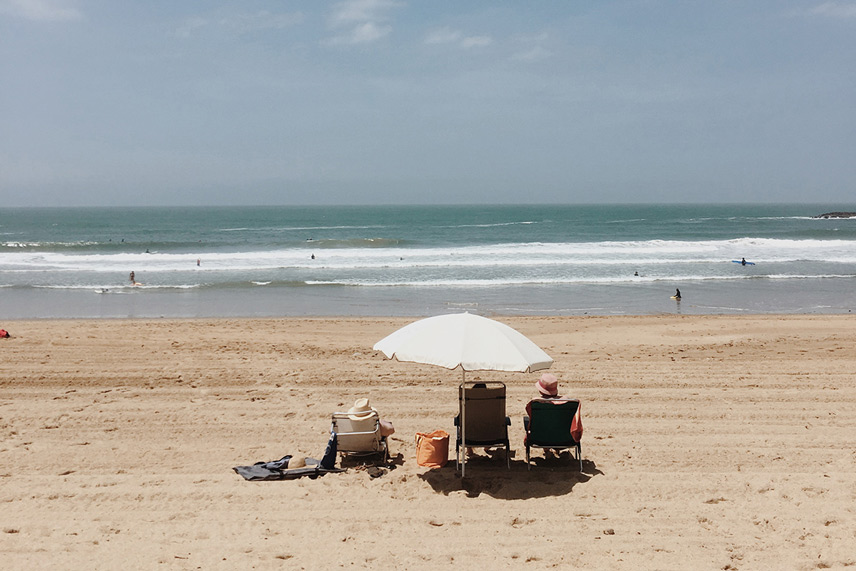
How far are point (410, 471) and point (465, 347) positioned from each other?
1.64 meters

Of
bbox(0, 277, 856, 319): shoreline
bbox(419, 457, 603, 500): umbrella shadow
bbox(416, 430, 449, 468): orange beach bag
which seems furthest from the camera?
bbox(0, 277, 856, 319): shoreline

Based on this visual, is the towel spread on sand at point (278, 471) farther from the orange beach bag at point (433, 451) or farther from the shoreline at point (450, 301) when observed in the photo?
the shoreline at point (450, 301)

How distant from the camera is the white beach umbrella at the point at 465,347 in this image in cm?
540

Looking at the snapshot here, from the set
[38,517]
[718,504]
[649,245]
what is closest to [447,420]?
[718,504]

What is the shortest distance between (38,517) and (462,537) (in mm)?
3574

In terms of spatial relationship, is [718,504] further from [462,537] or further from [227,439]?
[227,439]

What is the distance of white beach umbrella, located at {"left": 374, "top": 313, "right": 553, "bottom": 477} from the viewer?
5398mm

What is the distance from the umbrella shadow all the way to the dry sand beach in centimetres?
3

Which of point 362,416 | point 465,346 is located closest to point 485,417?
point 465,346

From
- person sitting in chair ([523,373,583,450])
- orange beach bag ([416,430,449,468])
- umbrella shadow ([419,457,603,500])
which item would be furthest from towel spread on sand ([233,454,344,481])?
person sitting in chair ([523,373,583,450])

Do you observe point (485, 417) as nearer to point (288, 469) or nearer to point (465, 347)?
point (465, 347)

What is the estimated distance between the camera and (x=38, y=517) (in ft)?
17.3

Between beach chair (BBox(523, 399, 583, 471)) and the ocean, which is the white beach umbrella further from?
the ocean

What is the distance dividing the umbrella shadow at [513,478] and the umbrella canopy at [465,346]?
1197 mm
